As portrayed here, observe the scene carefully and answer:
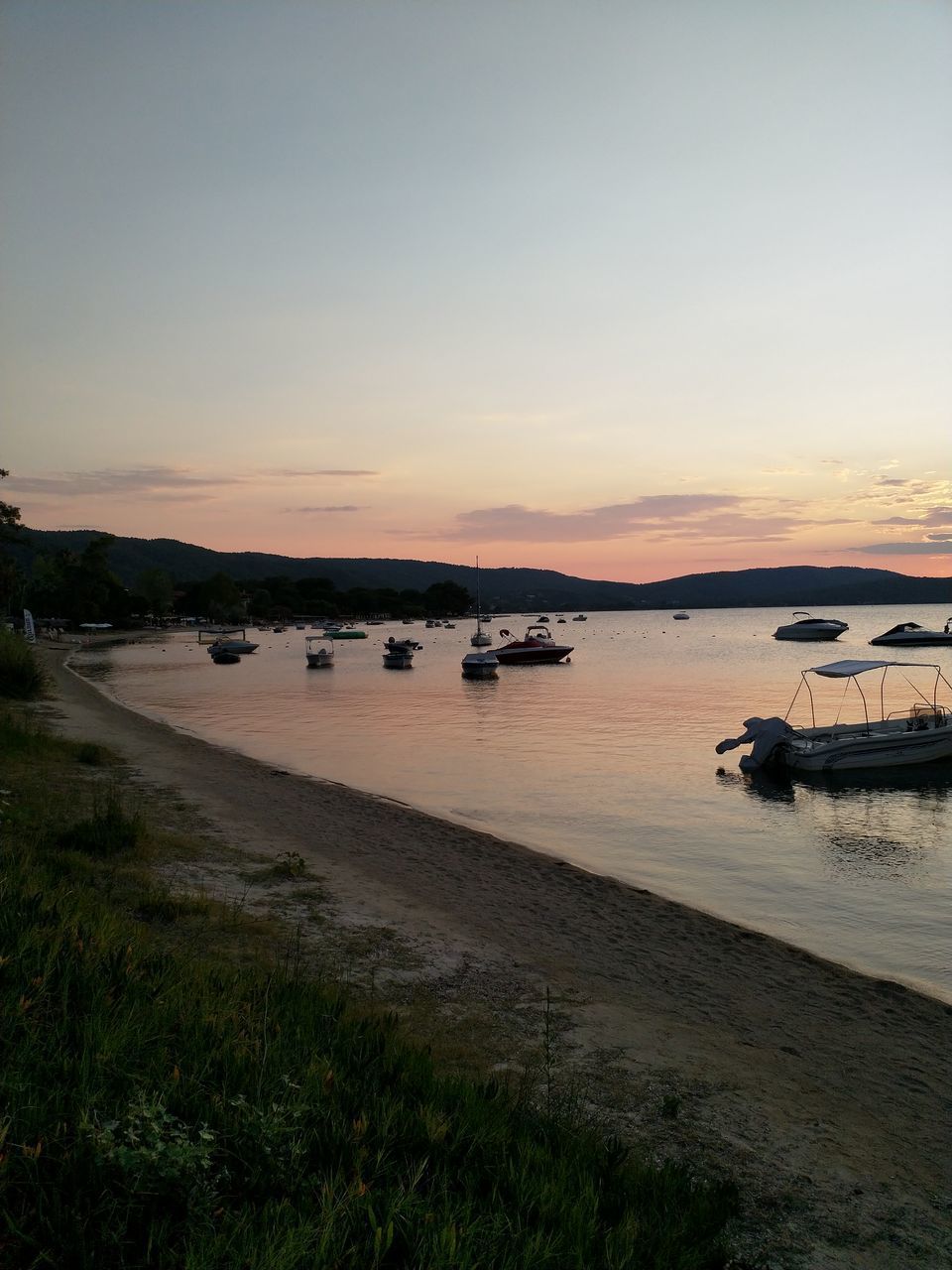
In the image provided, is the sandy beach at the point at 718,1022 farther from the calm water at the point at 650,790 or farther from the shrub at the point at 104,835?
the shrub at the point at 104,835

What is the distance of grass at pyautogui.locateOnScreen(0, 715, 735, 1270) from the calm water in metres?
8.41

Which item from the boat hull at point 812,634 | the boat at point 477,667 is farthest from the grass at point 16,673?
the boat hull at point 812,634

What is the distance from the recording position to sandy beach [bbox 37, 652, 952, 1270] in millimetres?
5355

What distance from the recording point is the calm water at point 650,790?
1410 centimetres

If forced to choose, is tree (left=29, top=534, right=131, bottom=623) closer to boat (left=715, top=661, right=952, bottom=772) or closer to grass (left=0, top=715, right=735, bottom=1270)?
boat (left=715, top=661, right=952, bottom=772)

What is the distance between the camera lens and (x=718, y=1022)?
8.68 m

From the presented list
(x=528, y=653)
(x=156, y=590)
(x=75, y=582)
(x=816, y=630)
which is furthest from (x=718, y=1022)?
(x=156, y=590)

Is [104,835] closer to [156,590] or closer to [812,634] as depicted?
[812,634]

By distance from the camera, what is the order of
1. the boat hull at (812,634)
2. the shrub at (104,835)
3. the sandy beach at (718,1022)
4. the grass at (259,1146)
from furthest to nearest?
1. the boat hull at (812,634)
2. the shrub at (104,835)
3. the sandy beach at (718,1022)
4. the grass at (259,1146)

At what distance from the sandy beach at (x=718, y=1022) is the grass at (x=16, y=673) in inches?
824

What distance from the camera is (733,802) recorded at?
22.8 metres

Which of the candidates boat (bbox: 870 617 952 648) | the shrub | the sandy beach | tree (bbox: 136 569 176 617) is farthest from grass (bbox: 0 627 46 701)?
tree (bbox: 136 569 176 617)

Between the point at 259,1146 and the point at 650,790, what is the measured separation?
2121cm

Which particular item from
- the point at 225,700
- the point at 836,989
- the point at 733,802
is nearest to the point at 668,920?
the point at 836,989
